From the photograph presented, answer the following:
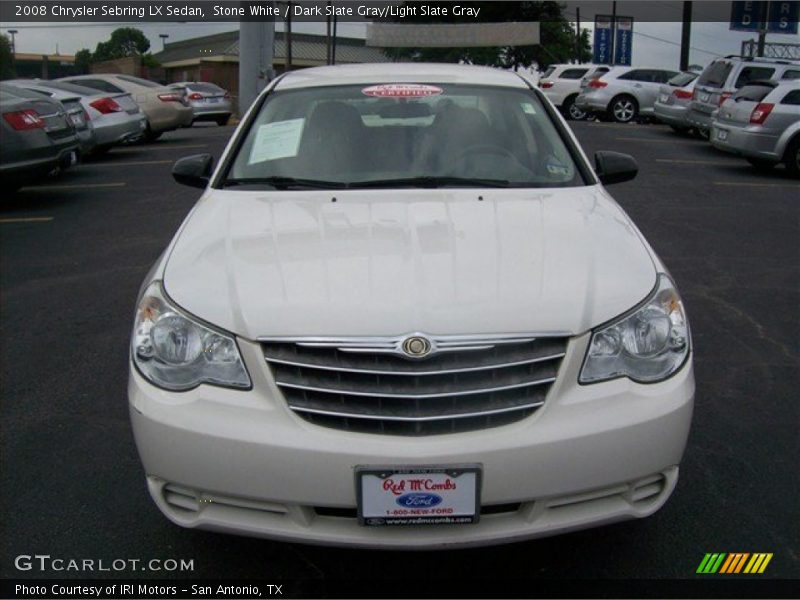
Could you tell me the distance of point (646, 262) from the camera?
3.08 m

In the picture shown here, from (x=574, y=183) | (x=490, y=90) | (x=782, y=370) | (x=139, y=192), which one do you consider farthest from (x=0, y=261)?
(x=782, y=370)

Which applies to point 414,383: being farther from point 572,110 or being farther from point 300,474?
Answer: point 572,110

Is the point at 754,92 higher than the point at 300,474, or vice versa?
the point at 754,92

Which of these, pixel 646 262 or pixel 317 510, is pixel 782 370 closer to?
pixel 646 262

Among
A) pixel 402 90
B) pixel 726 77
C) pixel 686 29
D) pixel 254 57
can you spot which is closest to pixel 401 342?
pixel 402 90

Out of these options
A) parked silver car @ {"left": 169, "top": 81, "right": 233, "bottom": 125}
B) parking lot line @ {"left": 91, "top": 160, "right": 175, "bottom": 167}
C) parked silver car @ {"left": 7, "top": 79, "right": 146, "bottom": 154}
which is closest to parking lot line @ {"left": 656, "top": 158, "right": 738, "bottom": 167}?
parking lot line @ {"left": 91, "top": 160, "right": 175, "bottom": 167}

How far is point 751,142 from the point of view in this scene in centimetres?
1316

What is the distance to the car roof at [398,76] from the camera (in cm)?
455

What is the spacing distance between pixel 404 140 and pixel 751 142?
10472mm

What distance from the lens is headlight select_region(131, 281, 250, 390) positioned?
2711mm

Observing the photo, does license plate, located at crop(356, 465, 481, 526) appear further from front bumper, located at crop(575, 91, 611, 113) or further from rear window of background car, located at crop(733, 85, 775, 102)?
front bumper, located at crop(575, 91, 611, 113)

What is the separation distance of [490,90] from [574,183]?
84 cm

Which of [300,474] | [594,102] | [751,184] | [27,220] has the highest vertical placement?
[594,102]

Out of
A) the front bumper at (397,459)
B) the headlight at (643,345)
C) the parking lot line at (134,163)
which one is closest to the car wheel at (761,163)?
the parking lot line at (134,163)
